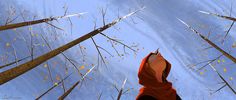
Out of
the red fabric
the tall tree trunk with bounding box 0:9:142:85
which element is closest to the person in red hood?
the red fabric

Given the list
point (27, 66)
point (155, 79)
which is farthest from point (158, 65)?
point (27, 66)

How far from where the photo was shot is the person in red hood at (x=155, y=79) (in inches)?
181

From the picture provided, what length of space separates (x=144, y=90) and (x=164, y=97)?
33 centimetres

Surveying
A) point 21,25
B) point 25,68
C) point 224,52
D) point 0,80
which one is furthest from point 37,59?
point 224,52

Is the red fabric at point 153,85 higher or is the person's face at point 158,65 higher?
the person's face at point 158,65

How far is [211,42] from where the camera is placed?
1321cm

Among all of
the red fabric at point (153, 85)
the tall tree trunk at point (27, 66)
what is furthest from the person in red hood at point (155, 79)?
the tall tree trunk at point (27, 66)

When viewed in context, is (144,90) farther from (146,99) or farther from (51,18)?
(51,18)

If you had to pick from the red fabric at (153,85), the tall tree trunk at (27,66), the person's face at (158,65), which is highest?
the person's face at (158,65)

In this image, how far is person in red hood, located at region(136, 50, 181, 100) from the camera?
4605 millimetres

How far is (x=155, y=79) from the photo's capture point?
4.64m

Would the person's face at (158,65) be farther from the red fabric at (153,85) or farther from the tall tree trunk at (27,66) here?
the tall tree trunk at (27,66)

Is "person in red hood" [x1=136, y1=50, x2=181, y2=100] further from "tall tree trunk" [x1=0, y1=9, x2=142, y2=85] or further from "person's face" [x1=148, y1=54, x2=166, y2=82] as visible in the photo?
"tall tree trunk" [x1=0, y1=9, x2=142, y2=85]

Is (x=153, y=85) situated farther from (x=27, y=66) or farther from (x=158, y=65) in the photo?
(x=27, y=66)
